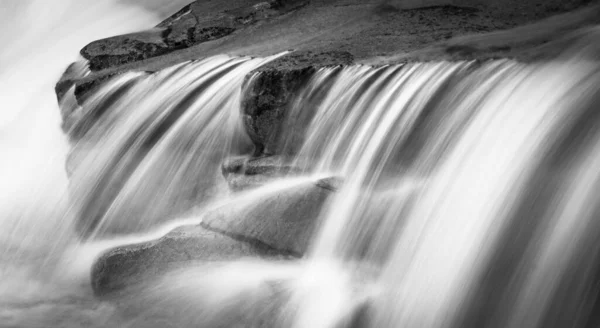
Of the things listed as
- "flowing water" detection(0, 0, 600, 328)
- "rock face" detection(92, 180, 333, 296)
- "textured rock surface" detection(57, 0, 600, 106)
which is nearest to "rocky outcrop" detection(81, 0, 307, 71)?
"textured rock surface" detection(57, 0, 600, 106)

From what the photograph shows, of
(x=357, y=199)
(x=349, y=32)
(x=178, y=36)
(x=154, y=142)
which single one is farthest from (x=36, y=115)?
(x=357, y=199)

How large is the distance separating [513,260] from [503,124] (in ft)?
4.29

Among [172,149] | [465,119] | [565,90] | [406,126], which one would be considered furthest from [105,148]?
[565,90]

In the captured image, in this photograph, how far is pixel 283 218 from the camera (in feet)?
19.3

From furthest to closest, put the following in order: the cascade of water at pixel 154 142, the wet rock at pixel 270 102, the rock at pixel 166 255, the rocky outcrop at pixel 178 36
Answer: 1. the rocky outcrop at pixel 178 36
2. the cascade of water at pixel 154 142
3. the wet rock at pixel 270 102
4. the rock at pixel 166 255

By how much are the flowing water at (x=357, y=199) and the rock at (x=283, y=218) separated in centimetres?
9

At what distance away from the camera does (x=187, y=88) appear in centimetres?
818

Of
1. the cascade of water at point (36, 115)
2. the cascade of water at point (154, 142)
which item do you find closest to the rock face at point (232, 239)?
the cascade of water at point (154, 142)

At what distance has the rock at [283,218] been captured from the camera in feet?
19.2

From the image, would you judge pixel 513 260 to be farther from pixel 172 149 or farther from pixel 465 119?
pixel 172 149

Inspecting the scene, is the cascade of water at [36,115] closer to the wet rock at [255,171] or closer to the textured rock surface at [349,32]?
the textured rock surface at [349,32]

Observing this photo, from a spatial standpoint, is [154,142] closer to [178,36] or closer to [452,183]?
[178,36]

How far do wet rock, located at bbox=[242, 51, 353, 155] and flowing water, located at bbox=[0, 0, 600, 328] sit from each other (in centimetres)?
9

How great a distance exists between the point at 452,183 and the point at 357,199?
2.68 feet
